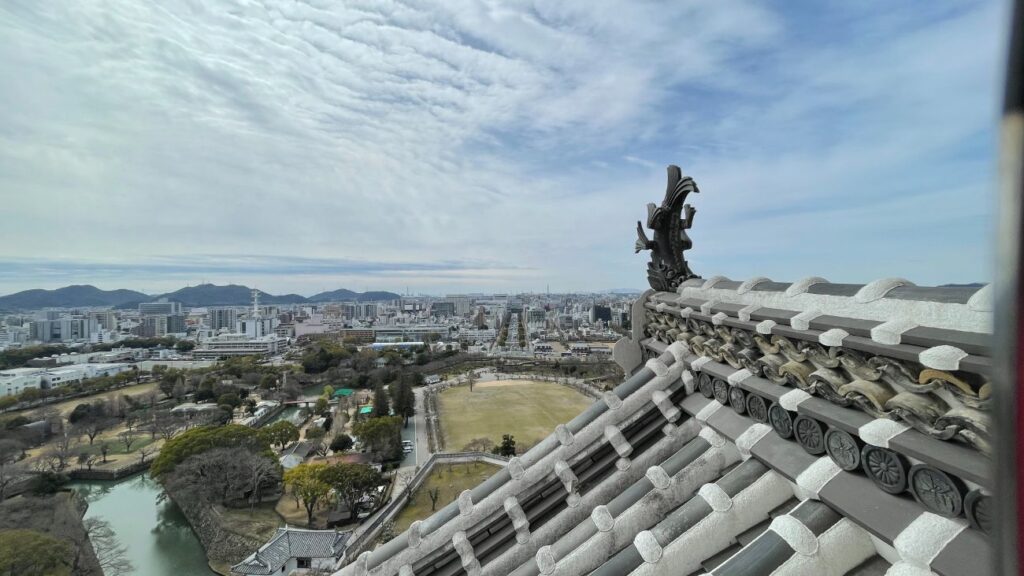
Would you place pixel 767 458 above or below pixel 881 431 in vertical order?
below

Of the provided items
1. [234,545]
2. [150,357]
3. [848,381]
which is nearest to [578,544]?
[848,381]

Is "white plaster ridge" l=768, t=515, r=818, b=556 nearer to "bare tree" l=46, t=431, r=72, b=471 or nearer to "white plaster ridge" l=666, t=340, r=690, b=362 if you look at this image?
"white plaster ridge" l=666, t=340, r=690, b=362

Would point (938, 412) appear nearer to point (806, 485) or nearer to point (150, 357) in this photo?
point (806, 485)

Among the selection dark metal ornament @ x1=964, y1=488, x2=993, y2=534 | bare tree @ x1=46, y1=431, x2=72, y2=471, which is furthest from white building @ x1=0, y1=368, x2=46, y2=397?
dark metal ornament @ x1=964, y1=488, x2=993, y2=534

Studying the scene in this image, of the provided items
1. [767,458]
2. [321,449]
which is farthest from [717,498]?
[321,449]

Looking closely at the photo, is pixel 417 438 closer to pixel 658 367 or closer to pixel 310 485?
pixel 310 485
